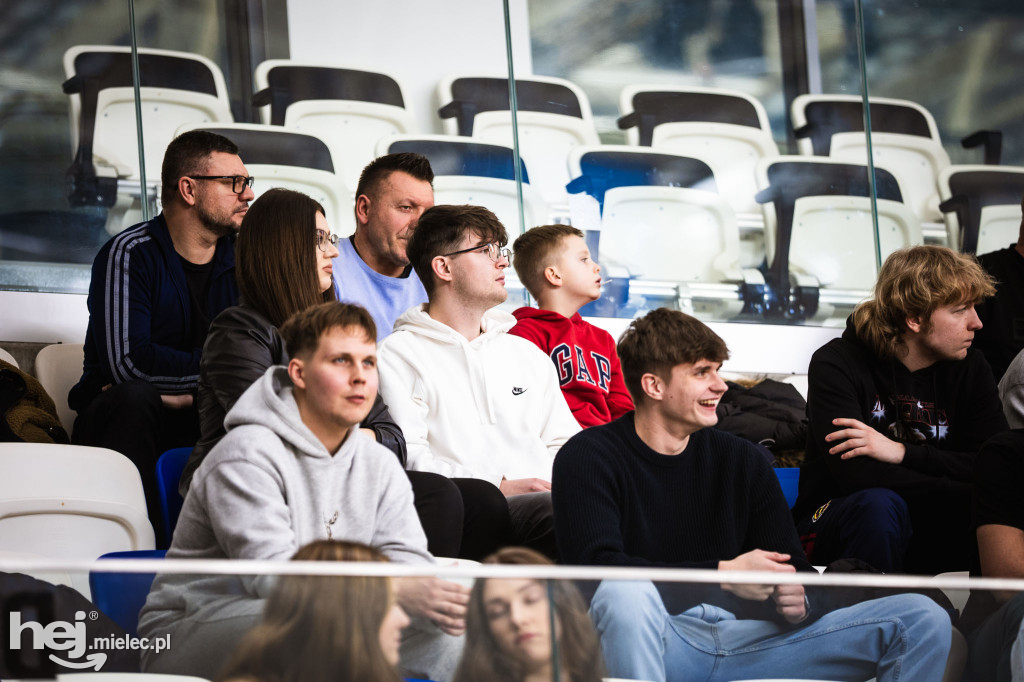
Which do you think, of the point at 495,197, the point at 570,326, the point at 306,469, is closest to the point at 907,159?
the point at 495,197

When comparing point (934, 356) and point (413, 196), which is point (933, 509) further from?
point (413, 196)

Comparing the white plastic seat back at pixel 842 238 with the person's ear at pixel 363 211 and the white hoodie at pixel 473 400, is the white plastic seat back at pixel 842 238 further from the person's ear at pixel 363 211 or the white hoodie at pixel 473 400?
the white hoodie at pixel 473 400

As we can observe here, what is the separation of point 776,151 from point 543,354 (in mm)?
2555

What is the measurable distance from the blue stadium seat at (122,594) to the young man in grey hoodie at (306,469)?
356 mm

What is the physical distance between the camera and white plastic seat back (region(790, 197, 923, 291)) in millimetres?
4832

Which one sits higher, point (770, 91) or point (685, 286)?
point (770, 91)

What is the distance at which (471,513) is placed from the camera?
2.39 metres

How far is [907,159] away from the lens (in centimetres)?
517

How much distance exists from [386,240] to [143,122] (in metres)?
1.33

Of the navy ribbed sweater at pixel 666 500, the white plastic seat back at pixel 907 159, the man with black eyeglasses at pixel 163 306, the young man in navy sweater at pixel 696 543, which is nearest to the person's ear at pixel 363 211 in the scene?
the man with black eyeglasses at pixel 163 306

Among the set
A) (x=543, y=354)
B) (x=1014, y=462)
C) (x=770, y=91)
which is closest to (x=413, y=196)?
(x=543, y=354)

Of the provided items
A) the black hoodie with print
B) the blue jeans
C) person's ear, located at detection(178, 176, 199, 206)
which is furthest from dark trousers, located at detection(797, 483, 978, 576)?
person's ear, located at detection(178, 176, 199, 206)

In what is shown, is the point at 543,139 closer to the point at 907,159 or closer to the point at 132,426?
the point at 907,159

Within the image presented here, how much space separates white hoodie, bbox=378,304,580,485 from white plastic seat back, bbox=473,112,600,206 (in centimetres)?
180
